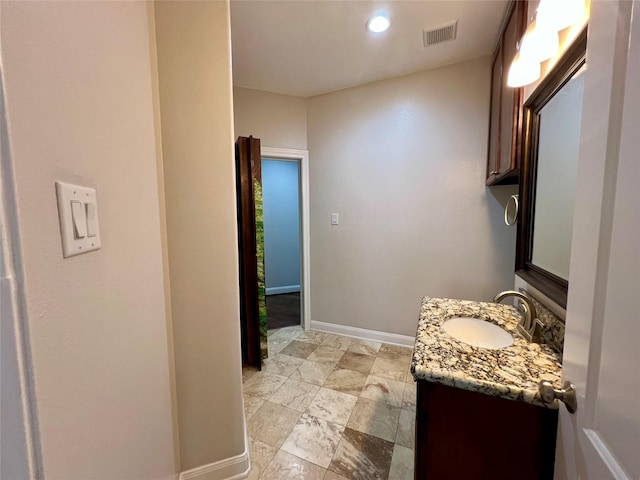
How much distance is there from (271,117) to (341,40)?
991 mm

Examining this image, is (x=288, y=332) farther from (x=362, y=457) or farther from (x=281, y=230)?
(x=281, y=230)

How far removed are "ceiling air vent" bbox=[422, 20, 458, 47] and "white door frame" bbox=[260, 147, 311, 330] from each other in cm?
133

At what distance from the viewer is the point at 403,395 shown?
1882mm

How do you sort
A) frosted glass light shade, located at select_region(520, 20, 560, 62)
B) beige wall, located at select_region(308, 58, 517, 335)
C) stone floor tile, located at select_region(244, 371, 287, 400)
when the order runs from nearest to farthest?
1. frosted glass light shade, located at select_region(520, 20, 560, 62)
2. stone floor tile, located at select_region(244, 371, 287, 400)
3. beige wall, located at select_region(308, 58, 517, 335)

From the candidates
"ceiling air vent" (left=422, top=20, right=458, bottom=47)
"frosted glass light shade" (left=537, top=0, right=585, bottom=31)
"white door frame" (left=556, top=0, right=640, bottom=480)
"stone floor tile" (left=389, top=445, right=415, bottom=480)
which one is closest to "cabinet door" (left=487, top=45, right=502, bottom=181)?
"ceiling air vent" (left=422, top=20, right=458, bottom=47)

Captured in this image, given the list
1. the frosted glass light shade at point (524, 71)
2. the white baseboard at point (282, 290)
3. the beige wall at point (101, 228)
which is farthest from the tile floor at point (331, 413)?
the frosted glass light shade at point (524, 71)

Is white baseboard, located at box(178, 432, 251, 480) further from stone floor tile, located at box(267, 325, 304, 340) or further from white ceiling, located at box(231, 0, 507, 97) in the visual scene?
white ceiling, located at box(231, 0, 507, 97)

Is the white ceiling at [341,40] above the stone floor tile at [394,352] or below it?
above

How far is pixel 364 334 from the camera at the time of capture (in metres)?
2.70

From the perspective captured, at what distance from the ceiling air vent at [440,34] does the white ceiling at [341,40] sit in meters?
0.03

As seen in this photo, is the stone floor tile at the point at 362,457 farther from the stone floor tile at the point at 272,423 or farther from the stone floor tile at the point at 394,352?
the stone floor tile at the point at 394,352

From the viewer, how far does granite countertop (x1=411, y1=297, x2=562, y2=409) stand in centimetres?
75

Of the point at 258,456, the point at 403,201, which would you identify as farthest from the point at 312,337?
the point at 403,201

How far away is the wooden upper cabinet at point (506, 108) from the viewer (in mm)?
1347
